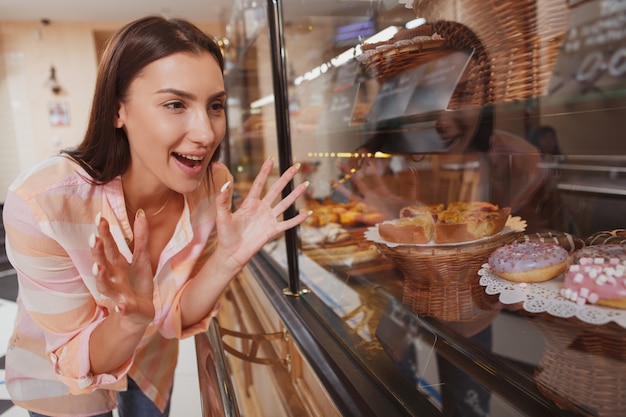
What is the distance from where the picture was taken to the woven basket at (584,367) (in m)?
0.49

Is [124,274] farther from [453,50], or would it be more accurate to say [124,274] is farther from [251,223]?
[453,50]

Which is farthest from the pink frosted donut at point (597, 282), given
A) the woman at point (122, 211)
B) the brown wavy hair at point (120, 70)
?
the brown wavy hair at point (120, 70)

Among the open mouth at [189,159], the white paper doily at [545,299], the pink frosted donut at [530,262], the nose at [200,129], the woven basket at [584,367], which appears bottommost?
the woven basket at [584,367]

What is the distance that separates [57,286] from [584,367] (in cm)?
100

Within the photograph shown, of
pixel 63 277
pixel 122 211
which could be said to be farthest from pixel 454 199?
pixel 63 277

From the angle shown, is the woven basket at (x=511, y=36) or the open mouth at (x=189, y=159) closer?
the woven basket at (x=511, y=36)

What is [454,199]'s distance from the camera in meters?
1.25

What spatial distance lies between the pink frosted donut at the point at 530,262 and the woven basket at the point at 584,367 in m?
0.07

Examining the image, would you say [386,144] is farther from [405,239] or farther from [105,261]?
[105,261]

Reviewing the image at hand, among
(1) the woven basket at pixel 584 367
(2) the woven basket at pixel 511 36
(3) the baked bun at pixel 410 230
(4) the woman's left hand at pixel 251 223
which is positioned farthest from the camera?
(4) the woman's left hand at pixel 251 223

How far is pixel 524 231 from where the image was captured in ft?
2.64

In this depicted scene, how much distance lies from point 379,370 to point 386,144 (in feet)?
2.21

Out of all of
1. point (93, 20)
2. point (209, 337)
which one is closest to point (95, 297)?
point (209, 337)

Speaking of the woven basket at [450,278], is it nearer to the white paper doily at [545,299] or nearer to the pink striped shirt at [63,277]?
the white paper doily at [545,299]
